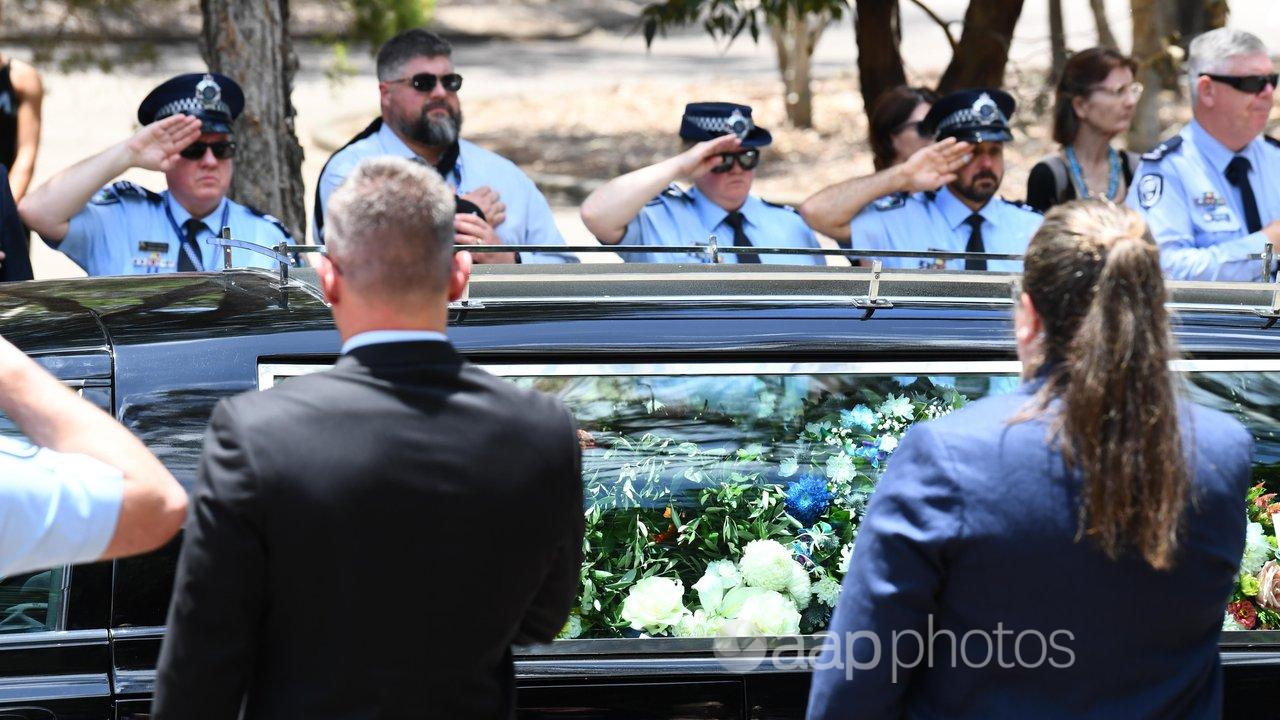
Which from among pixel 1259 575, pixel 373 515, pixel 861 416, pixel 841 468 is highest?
pixel 373 515

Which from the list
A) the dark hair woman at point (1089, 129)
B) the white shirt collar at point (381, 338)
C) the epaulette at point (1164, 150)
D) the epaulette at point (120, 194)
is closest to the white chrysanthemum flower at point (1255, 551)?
the white shirt collar at point (381, 338)

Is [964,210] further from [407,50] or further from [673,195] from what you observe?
[407,50]

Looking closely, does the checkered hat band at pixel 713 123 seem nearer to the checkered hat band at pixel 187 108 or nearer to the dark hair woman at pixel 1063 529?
the checkered hat band at pixel 187 108

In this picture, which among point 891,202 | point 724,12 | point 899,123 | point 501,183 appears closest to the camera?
point 891,202

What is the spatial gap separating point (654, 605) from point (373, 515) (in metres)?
1.06

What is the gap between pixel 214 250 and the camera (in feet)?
15.1

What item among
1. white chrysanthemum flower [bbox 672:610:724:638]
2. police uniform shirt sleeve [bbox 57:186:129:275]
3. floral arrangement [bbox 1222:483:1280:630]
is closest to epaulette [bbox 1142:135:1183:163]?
floral arrangement [bbox 1222:483:1280:630]

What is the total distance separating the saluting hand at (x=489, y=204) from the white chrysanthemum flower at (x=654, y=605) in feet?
6.97

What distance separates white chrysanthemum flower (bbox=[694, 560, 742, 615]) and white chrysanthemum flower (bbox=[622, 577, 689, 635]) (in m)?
0.04

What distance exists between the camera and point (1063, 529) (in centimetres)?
201

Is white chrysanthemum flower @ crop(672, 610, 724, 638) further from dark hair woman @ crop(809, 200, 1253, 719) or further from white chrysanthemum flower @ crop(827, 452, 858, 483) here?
dark hair woman @ crop(809, 200, 1253, 719)

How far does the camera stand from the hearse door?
246 cm

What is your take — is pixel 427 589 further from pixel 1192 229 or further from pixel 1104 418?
pixel 1192 229

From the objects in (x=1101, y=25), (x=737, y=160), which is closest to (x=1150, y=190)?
(x=737, y=160)
